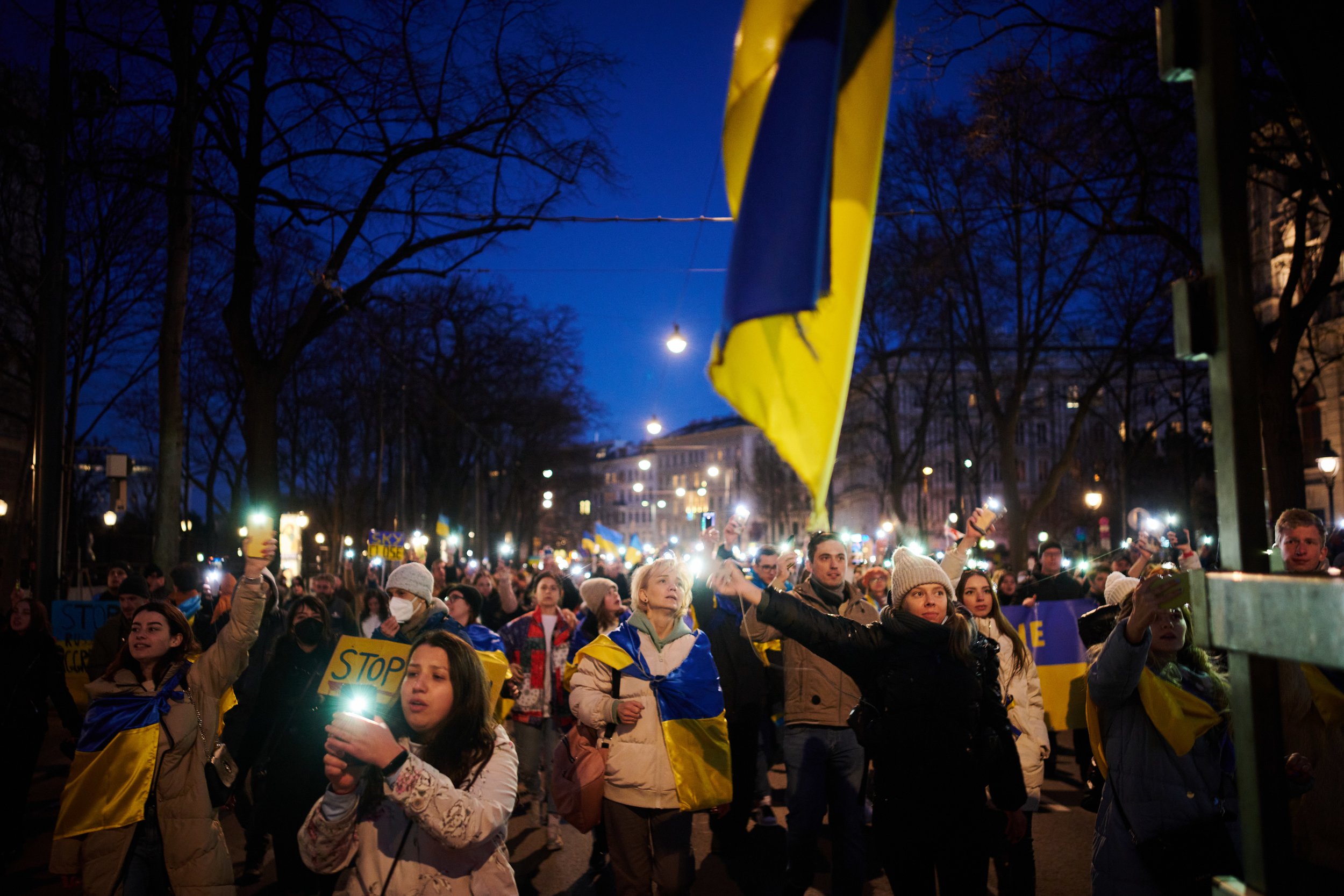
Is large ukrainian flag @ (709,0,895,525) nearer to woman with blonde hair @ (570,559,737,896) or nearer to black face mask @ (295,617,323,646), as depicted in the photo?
woman with blonde hair @ (570,559,737,896)

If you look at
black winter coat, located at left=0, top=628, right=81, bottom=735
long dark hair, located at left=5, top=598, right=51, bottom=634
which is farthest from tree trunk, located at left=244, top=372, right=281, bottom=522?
black winter coat, located at left=0, top=628, right=81, bottom=735

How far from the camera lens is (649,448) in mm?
90250

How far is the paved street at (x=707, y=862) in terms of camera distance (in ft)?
22.3

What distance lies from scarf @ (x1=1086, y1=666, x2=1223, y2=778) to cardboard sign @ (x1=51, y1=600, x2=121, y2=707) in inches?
447

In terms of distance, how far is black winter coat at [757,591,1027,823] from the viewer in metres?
4.44

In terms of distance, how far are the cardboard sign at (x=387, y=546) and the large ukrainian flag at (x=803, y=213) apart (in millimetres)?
19662

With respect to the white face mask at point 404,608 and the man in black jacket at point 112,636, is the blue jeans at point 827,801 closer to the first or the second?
the white face mask at point 404,608

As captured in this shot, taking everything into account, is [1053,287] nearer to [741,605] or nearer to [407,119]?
[407,119]

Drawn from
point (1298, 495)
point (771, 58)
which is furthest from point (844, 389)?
point (1298, 495)

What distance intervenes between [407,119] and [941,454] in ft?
245

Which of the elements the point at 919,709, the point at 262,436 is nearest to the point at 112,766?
→ the point at 919,709

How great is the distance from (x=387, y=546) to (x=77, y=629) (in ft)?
31.0

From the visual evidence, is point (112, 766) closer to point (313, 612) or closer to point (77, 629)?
point (313, 612)

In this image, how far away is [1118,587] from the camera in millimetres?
5043
